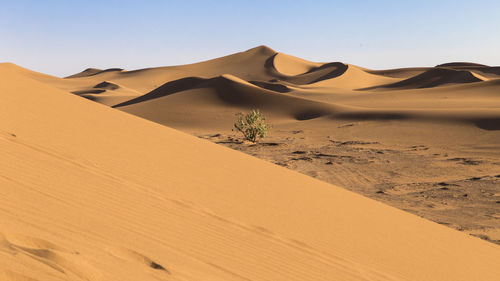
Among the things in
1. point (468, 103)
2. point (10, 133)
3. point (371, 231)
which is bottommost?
point (371, 231)

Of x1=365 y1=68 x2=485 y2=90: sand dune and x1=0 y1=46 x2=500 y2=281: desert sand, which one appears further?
x1=365 y1=68 x2=485 y2=90: sand dune

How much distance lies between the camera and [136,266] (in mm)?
3324

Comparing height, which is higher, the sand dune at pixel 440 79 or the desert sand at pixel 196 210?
the sand dune at pixel 440 79

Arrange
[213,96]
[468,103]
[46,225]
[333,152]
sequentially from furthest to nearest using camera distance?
1. [213,96]
2. [468,103]
3. [333,152]
4. [46,225]

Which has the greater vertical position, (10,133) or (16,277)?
(10,133)

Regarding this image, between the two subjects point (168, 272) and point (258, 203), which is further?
point (258, 203)

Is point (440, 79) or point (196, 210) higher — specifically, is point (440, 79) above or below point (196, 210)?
above

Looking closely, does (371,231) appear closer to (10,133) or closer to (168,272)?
(168,272)

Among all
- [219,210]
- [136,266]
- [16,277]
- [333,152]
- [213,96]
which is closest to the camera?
[16,277]

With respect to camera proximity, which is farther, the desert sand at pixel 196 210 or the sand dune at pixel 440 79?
the sand dune at pixel 440 79

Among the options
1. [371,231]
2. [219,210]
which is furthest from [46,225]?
[371,231]

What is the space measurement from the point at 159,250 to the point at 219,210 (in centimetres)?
160

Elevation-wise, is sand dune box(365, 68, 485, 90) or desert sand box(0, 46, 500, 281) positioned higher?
sand dune box(365, 68, 485, 90)

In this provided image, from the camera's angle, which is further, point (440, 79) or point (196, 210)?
point (440, 79)
